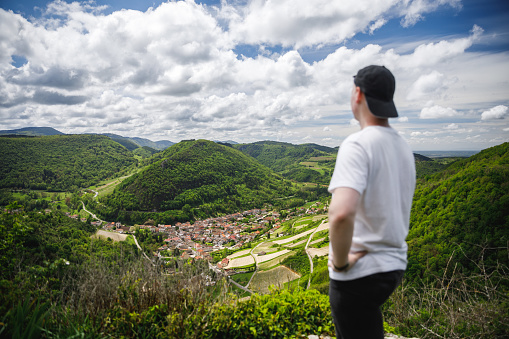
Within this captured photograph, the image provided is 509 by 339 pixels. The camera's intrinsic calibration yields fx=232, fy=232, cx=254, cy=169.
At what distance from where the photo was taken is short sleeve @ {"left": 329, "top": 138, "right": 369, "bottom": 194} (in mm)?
1048

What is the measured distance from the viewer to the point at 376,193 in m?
1.13

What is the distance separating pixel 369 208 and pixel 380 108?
1.73ft

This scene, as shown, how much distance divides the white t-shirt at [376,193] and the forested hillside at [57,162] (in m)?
103

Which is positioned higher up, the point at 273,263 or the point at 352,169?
the point at 352,169

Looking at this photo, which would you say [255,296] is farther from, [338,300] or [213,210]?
[213,210]

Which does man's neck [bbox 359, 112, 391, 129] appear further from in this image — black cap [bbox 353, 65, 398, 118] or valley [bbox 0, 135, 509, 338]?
valley [bbox 0, 135, 509, 338]

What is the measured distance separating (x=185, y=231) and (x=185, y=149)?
60003 mm

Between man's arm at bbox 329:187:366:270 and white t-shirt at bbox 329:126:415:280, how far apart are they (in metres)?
0.06

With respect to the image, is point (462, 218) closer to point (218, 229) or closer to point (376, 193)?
point (376, 193)

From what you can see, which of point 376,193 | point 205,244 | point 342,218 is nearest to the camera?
point 342,218

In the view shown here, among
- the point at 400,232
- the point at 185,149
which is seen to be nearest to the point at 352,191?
the point at 400,232

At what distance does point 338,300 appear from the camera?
1.26 meters

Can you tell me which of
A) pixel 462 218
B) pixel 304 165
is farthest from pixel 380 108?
pixel 304 165

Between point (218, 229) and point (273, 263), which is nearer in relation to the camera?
point (273, 263)
